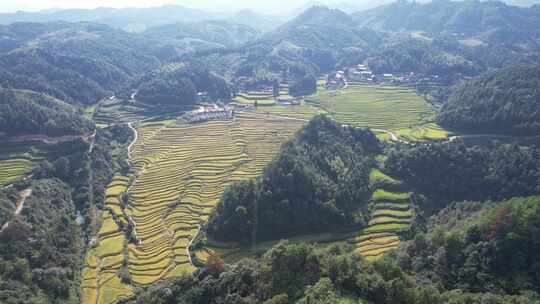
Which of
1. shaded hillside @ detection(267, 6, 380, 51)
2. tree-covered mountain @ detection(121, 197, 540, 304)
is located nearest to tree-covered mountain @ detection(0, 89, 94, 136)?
tree-covered mountain @ detection(121, 197, 540, 304)

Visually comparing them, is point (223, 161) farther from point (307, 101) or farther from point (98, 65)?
point (98, 65)

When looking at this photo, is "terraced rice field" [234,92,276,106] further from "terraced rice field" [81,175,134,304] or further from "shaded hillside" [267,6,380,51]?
"shaded hillside" [267,6,380,51]

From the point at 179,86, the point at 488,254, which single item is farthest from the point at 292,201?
the point at 179,86

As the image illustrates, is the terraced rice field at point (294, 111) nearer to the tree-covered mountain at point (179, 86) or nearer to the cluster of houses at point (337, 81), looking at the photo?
the tree-covered mountain at point (179, 86)

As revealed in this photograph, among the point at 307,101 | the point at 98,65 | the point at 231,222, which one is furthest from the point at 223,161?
the point at 98,65

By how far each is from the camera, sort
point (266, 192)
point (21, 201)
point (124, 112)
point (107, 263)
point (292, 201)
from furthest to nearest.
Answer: point (124, 112) → point (21, 201) → point (292, 201) → point (266, 192) → point (107, 263)

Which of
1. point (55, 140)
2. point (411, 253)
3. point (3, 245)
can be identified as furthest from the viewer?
point (55, 140)

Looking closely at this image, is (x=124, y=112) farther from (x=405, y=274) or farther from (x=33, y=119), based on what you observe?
(x=405, y=274)
